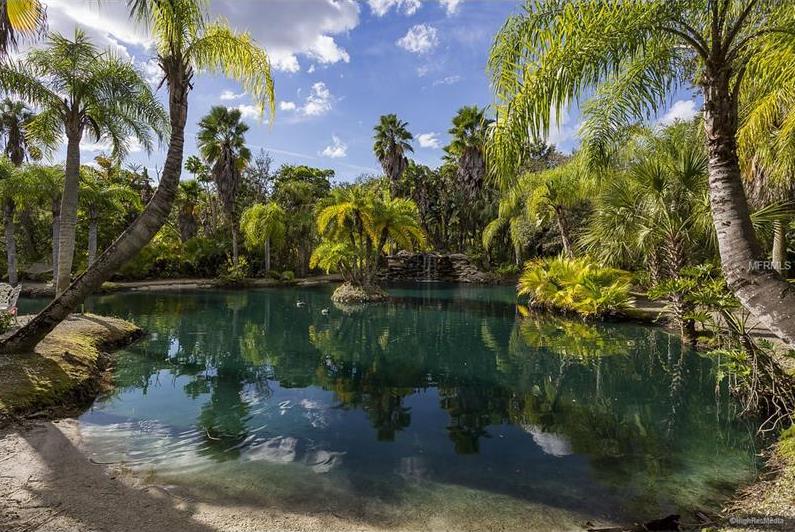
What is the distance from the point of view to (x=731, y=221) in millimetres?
4199

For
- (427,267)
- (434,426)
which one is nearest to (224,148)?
(427,267)

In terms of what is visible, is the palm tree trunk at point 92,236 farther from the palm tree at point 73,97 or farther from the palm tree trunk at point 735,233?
the palm tree trunk at point 735,233

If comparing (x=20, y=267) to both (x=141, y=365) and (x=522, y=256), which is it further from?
(x=522, y=256)

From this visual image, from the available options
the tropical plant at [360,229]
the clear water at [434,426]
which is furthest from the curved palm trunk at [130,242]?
the tropical plant at [360,229]

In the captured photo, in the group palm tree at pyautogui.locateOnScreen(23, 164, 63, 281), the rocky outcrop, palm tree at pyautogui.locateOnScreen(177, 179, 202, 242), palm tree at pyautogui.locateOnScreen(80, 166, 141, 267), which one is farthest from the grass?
the rocky outcrop

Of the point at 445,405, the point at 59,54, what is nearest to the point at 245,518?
the point at 445,405

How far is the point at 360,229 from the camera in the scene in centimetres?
2141

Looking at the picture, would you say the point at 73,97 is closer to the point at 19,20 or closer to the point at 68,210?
the point at 68,210

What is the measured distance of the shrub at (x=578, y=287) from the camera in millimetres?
15000

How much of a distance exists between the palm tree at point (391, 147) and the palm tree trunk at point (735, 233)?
3453 cm

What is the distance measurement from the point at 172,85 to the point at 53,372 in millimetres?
5064

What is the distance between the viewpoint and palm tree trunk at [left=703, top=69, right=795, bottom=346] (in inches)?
150

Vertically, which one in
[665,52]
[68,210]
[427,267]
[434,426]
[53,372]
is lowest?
[434,426]

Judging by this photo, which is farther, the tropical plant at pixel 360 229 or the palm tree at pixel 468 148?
the palm tree at pixel 468 148
